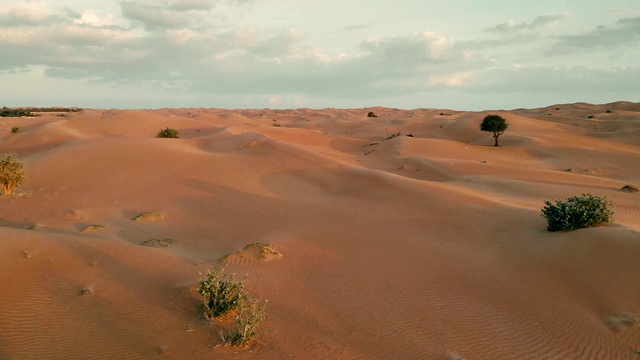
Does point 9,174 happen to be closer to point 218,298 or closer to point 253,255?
point 253,255

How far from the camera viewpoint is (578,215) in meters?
10.2

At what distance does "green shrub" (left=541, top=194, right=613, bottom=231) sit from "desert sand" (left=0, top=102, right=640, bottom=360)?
0.34 metres

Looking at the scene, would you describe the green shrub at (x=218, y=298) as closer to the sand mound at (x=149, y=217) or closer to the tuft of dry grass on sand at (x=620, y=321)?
the tuft of dry grass on sand at (x=620, y=321)

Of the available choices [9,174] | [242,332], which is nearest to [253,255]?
[242,332]

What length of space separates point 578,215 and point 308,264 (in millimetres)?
6266

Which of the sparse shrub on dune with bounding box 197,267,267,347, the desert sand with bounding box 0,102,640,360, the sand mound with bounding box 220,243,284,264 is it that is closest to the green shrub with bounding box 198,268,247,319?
the sparse shrub on dune with bounding box 197,267,267,347

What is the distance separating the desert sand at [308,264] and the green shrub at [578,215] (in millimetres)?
335

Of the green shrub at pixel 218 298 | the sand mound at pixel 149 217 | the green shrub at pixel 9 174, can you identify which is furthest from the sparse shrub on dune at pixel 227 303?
the green shrub at pixel 9 174

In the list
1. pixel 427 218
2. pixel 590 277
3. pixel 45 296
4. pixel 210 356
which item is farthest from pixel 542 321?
pixel 45 296

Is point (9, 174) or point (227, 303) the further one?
point (9, 174)

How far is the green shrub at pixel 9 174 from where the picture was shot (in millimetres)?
14461

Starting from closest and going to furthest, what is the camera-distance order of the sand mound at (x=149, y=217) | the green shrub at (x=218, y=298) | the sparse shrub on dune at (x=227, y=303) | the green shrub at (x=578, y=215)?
1. the sparse shrub on dune at (x=227, y=303)
2. the green shrub at (x=218, y=298)
3. the green shrub at (x=578, y=215)
4. the sand mound at (x=149, y=217)

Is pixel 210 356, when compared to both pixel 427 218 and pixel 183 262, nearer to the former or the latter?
pixel 183 262

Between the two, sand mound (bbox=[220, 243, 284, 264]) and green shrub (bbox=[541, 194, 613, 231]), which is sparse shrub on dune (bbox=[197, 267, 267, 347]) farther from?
green shrub (bbox=[541, 194, 613, 231])
